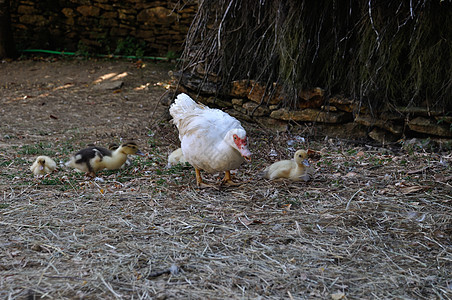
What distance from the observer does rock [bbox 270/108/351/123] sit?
6.28m

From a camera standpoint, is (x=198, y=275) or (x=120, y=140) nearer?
(x=198, y=275)

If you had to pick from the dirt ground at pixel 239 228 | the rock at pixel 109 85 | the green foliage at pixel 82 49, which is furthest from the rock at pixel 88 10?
the dirt ground at pixel 239 228

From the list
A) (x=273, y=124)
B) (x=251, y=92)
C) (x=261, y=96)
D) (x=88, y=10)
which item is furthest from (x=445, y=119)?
(x=88, y=10)

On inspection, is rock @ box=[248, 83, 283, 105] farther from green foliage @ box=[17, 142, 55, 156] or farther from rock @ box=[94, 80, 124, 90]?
rock @ box=[94, 80, 124, 90]

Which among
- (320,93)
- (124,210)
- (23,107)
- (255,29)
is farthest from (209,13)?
(23,107)

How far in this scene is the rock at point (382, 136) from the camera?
6.04 metres

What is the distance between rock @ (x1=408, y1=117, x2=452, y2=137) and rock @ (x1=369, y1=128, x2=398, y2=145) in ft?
0.89

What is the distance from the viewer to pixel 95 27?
1245 cm

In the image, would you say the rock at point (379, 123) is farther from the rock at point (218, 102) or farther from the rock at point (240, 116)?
the rock at point (218, 102)

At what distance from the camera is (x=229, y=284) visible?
2.85 m

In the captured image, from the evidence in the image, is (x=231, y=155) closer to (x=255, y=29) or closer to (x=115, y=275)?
(x=115, y=275)

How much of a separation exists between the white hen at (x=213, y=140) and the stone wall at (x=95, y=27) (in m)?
8.04

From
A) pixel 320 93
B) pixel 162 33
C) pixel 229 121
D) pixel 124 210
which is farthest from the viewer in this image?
pixel 162 33

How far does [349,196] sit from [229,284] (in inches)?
70.0
